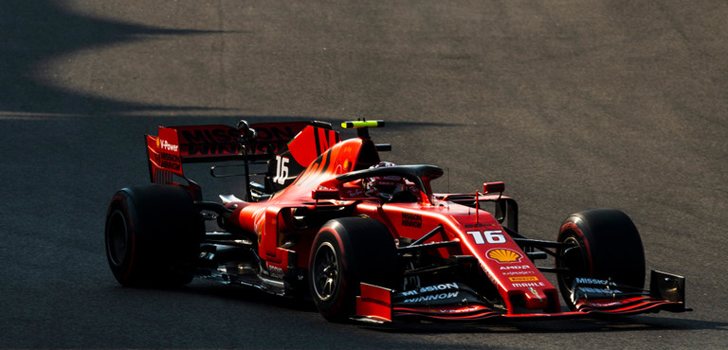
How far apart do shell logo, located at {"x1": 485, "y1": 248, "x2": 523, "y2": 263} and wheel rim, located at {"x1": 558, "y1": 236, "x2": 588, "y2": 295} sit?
0.84 meters

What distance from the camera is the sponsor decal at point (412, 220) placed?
395 inches

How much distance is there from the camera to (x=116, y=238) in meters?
11.8

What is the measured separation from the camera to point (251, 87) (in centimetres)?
2441

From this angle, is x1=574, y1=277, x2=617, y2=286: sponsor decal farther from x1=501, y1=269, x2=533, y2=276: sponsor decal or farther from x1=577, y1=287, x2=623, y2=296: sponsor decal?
x1=501, y1=269, x2=533, y2=276: sponsor decal

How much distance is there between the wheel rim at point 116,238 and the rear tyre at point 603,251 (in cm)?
364

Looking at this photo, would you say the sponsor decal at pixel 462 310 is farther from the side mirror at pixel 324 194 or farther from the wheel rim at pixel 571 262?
the side mirror at pixel 324 194

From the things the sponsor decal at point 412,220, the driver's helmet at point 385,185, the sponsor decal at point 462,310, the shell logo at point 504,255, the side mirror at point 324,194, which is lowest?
the sponsor decal at point 462,310

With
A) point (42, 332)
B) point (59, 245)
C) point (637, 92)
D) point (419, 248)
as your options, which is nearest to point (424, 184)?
point (419, 248)

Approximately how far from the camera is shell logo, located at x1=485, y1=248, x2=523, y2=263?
371 inches

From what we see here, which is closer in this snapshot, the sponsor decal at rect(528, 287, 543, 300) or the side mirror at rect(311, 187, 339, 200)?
the sponsor decal at rect(528, 287, 543, 300)

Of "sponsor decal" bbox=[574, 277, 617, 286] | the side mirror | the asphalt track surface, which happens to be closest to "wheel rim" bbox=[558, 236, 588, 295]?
"sponsor decal" bbox=[574, 277, 617, 286]

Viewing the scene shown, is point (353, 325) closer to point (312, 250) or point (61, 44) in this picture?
point (312, 250)

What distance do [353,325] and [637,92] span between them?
1542 centimetres

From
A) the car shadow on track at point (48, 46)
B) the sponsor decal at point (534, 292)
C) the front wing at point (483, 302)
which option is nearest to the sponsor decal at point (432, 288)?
the front wing at point (483, 302)
